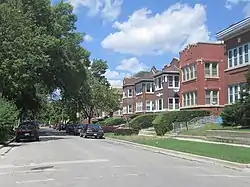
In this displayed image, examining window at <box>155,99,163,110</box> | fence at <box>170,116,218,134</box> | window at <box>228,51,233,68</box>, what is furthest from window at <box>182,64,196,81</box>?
window at <box>155,99,163,110</box>

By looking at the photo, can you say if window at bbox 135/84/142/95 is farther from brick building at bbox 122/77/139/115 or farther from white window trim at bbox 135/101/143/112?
brick building at bbox 122/77/139/115

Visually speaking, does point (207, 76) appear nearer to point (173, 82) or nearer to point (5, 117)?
point (173, 82)

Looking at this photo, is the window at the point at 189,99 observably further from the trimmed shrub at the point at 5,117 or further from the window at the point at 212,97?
the trimmed shrub at the point at 5,117

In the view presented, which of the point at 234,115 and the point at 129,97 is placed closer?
the point at 234,115

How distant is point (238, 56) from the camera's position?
39.8 metres

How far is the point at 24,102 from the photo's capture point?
58.3 m

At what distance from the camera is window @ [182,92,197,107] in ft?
165

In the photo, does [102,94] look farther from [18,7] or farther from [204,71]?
[18,7]

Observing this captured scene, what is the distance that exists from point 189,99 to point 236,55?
12.5 meters

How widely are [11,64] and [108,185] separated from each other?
2718 centimetres

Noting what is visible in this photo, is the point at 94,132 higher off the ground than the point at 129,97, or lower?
lower

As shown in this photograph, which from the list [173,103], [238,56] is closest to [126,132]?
[238,56]

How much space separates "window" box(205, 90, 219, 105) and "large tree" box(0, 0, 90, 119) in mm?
14740

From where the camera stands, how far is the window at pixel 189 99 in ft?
165
